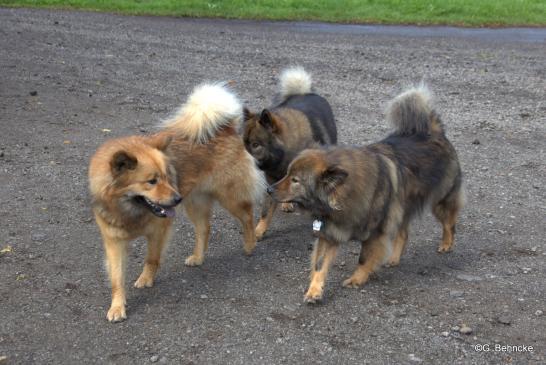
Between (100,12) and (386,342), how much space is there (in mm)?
16987

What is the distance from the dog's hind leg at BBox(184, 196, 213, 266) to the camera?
5.40 meters

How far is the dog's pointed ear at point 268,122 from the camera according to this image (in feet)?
19.0

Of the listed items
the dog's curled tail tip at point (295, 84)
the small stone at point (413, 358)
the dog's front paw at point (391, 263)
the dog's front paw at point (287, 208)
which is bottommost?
the dog's front paw at point (287, 208)

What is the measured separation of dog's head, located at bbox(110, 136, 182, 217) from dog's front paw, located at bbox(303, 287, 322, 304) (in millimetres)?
1146

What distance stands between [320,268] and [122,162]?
164 centimetres

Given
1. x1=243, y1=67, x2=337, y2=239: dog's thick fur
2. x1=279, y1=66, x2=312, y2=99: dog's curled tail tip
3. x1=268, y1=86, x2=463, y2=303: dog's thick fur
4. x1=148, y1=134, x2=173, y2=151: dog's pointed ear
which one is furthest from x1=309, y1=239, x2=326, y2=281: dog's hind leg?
x1=279, y1=66, x2=312, y2=99: dog's curled tail tip

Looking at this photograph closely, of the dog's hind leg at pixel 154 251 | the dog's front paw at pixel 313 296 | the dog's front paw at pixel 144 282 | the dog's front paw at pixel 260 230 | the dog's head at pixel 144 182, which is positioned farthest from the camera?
the dog's front paw at pixel 260 230

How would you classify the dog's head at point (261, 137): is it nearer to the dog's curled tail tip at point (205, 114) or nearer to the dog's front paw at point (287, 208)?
the dog's curled tail tip at point (205, 114)

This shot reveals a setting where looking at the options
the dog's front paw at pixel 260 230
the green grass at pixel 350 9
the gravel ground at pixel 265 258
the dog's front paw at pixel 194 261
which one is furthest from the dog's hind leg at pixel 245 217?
the green grass at pixel 350 9

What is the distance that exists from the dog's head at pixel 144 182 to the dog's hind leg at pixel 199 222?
93cm

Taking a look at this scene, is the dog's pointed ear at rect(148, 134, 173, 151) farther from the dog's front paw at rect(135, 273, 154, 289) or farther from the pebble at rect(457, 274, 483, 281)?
the pebble at rect(457, 274, 483, 281)

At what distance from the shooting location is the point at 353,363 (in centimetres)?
390

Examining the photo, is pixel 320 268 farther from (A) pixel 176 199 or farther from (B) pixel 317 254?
(A) pixel 176 199

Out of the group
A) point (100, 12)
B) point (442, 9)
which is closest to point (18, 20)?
point (100, 12)
